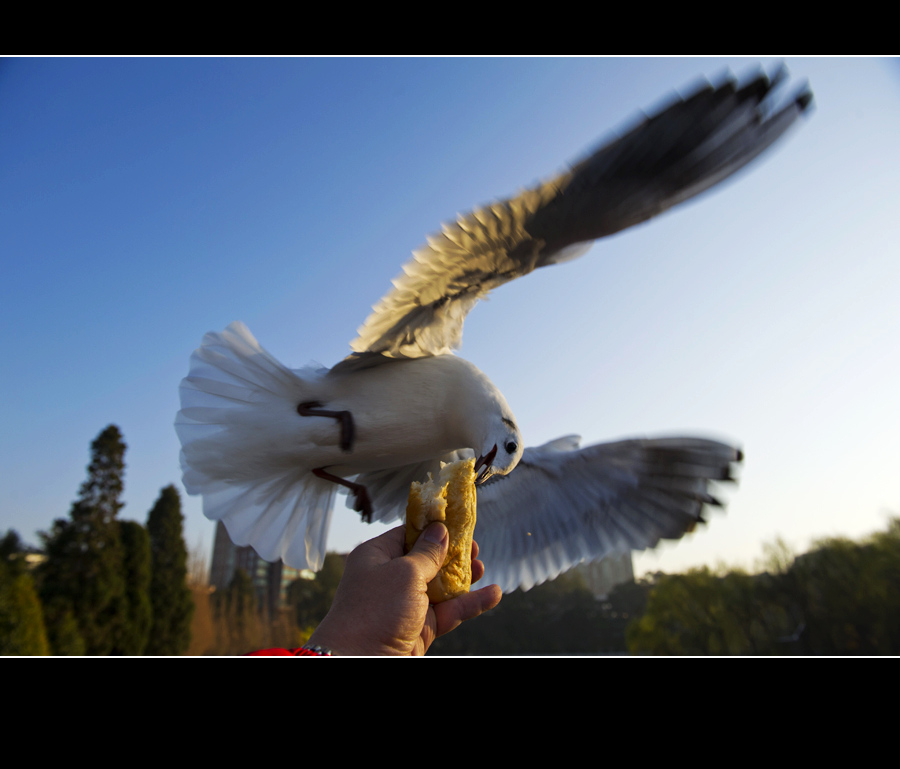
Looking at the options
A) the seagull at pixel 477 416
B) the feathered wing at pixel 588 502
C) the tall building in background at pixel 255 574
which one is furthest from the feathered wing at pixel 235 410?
the tall building in background at pixel 255 574

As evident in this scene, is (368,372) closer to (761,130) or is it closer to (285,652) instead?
(285,652)

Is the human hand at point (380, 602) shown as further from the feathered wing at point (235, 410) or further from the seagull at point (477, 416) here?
the feathered wing at point (235, 410)

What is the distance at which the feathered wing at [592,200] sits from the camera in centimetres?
106

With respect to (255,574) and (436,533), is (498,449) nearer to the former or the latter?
(436,533)

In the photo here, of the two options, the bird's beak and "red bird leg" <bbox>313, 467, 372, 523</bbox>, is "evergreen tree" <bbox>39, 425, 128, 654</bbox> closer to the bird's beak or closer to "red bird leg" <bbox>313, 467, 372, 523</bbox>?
"red bird leg" <bbox>313, 467, 372, 523</bbox>

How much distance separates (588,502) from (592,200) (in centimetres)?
139

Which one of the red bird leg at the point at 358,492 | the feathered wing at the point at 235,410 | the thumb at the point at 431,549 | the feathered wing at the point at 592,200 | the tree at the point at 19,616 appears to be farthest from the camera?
the tree at the point at 19,616

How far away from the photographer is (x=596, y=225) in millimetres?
1251

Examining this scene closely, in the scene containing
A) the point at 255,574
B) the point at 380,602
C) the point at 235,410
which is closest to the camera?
the point at 380,602

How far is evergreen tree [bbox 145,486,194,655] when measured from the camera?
820 centimetres

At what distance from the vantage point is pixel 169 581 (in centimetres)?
845

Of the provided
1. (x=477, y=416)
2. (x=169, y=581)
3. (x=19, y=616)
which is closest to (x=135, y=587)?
(x=169, y=581)

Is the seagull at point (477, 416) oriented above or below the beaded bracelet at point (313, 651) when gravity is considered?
above
